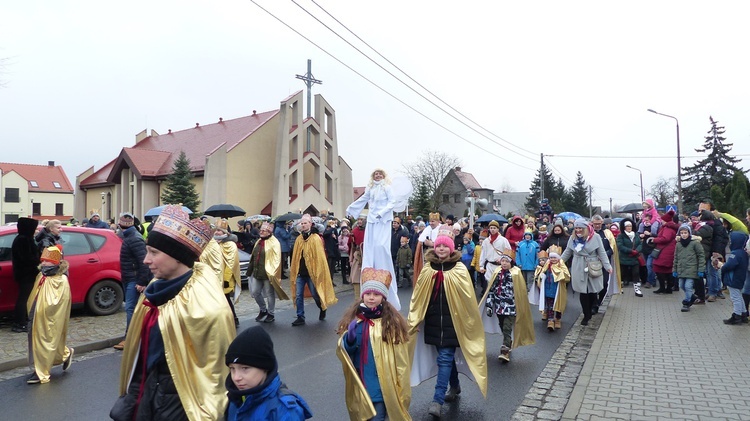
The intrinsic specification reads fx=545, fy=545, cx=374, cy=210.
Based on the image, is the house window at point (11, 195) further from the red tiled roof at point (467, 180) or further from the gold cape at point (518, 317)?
the gold cape at point (518, 317)

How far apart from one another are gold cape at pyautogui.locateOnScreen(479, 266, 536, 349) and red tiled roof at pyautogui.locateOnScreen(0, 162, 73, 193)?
240ft

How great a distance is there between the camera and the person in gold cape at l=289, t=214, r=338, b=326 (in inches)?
401

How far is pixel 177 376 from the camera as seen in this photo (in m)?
2.84

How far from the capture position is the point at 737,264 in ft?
31.3

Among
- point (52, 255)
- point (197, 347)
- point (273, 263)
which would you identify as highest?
point (52, 255)

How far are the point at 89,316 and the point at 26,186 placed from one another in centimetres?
6678

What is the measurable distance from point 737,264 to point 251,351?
973 centimetres

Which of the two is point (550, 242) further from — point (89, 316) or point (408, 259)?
point (89, 316)

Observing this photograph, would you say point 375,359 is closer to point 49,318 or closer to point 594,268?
point 49,318

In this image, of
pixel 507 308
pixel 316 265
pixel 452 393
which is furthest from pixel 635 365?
pixel 316 265

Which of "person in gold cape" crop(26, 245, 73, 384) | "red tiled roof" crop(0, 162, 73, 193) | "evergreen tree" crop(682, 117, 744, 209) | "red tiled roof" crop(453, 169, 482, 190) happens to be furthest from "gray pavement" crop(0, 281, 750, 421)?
"red tiled roof" crop(453, 169, 482, 190)

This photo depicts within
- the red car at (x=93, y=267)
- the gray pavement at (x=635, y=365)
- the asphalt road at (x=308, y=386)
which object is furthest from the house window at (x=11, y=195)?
the asphalt road at (x=308, y=386)

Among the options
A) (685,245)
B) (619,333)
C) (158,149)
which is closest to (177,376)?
(619,333)

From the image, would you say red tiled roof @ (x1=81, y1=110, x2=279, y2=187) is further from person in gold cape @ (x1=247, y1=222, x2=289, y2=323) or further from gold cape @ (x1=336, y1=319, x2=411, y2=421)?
gold cape @ (x1=336, y1=319, x2=411, y2=421)
